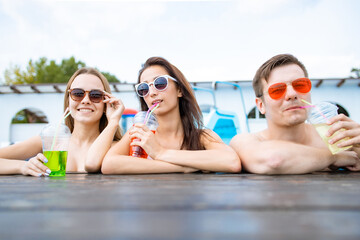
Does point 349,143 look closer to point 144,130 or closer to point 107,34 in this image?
point 144,130

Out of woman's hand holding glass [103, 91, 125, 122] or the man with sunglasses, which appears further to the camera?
woman's hand holding glass [103, 91, 125, 122]

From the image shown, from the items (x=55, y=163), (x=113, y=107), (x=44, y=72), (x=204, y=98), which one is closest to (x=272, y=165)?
(x=55, y=163)

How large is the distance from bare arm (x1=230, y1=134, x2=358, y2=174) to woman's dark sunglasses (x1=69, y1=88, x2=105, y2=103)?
1.47 m

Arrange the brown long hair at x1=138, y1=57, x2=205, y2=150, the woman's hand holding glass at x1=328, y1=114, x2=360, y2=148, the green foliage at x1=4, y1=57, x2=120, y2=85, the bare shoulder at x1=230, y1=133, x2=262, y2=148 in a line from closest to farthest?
1. the woman's hand holding glass at x1=328, y1=114, x2=360, y2=148
2. the bare shoulder at x1=230, y1=133, x2=262, y2=148
3. the brown long hair at x1=138, y1=57, x2=205, y2=150
4. the green foliage at x1=4, y1=57, x2=120, y2=85

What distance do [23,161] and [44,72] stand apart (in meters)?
37.3

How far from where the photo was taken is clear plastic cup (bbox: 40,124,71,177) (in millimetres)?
1956

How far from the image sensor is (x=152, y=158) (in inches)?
86.1

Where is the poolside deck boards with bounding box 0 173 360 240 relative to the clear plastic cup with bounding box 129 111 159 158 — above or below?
below

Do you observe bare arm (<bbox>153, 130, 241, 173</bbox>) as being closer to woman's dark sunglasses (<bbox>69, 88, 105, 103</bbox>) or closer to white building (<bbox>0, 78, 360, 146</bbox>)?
woman's dark sunglasses (<bbox>69, 88, 105, 103</bbox>)

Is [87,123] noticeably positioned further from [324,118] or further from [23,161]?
[324,118]

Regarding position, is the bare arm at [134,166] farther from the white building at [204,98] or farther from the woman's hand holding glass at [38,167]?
the white building at [204,98]

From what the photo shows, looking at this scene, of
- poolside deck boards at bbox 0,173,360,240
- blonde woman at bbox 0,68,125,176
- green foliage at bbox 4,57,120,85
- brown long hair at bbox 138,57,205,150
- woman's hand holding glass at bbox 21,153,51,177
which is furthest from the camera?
green foliage at bbox 4,57,120,85

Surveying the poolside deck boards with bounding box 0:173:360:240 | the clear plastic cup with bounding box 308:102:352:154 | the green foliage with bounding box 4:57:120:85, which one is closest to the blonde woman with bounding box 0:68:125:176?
the poolside deck boards with bounding box 0:173:360:240

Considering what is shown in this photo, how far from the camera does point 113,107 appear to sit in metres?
2.82
